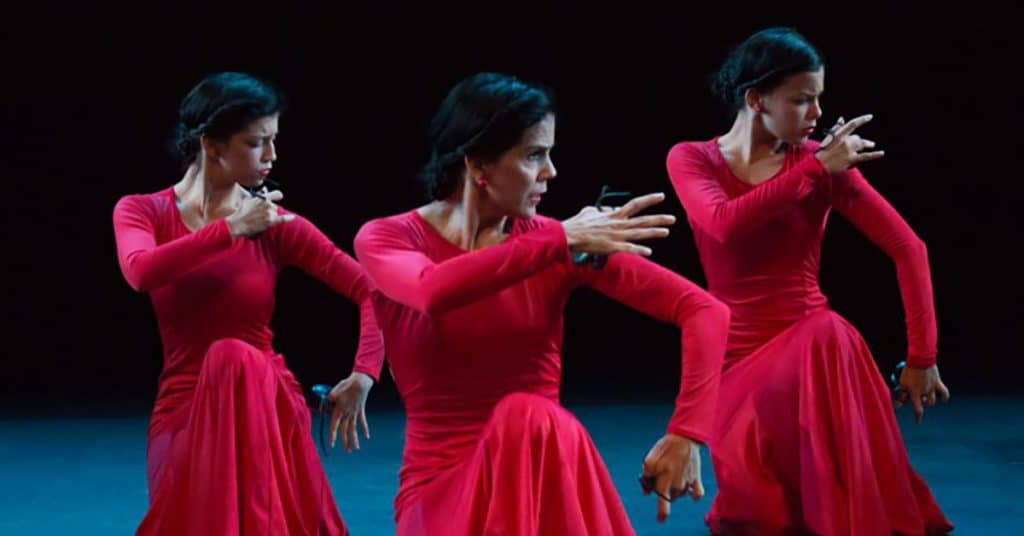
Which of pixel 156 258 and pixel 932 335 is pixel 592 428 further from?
pixel 156 258

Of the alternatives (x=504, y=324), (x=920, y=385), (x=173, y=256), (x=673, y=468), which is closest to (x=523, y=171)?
(x=504, y=324)

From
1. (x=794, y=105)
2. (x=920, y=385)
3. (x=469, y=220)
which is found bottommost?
(x=920, y=385)

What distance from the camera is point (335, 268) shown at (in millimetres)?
2857

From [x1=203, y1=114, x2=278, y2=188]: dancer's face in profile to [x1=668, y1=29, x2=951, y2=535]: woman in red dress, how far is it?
925mm

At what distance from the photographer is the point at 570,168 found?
5895 mm

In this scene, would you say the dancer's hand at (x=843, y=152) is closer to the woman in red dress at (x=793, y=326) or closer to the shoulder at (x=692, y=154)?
the woman in red dress at (x=793, y=326)

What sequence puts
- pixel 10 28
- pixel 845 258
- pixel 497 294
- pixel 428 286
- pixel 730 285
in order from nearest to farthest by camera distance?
pixel 428 286
pixel 497 294
pixel 730 285
pixel 10 28
pixel 845 258

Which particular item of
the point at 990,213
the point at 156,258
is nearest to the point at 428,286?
the point at 156,258

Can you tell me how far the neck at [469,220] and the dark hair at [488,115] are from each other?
0.07 m

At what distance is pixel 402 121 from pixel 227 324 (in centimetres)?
294

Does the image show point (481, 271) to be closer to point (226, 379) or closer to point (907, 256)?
point (226, 379)

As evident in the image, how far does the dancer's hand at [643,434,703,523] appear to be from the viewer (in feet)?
5.96

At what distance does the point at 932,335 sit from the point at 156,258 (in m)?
1.66

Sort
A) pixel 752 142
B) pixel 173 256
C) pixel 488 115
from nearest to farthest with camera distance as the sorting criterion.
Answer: pixel 488 115 < pixel 173 256 < pixel 752 142
